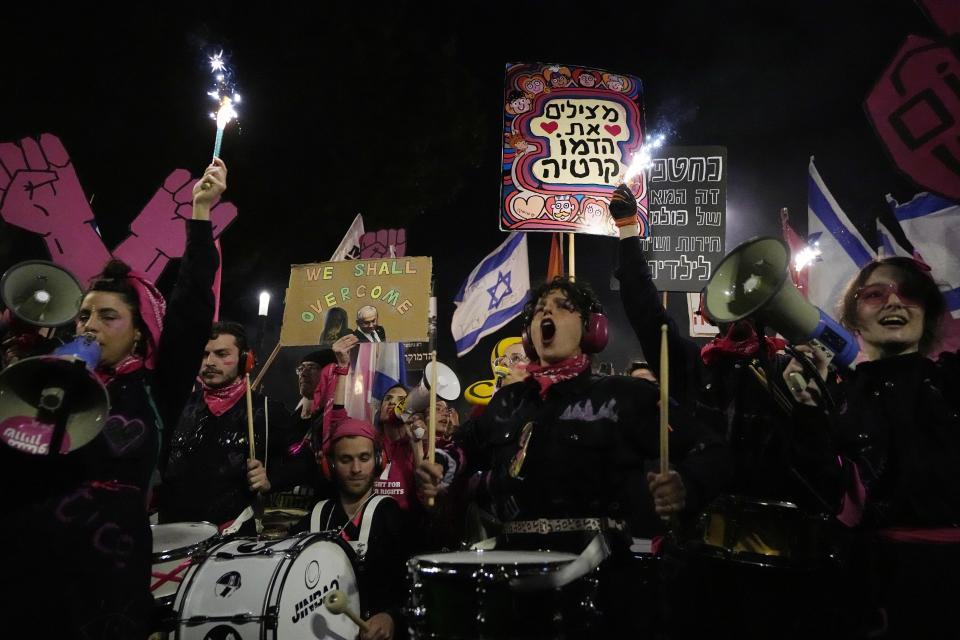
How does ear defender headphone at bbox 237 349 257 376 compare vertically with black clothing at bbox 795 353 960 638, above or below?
above

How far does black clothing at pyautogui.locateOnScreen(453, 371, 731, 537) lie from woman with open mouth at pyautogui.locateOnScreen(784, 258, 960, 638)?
2.13ft

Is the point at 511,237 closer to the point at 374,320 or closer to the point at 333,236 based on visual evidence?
the point at 374,320

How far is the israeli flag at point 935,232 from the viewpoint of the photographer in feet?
21.7

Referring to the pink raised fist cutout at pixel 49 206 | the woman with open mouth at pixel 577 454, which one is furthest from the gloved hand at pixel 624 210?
the pink raised fist cutout at pixel 49 206

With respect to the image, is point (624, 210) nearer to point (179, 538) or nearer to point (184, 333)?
point (184, 333)

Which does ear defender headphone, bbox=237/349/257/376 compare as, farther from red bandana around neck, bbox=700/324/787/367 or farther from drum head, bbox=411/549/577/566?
red bandana around neck, bbox=700/324/787/367

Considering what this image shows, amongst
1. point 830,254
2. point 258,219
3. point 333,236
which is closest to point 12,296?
point 830,254

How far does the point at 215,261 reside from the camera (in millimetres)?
3119

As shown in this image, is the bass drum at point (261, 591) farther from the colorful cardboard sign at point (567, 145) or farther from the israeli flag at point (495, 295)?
the israeli flag at point (495, 295)

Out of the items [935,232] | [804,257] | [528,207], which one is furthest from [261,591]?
[804,257]

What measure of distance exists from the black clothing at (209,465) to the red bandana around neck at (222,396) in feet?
0.10

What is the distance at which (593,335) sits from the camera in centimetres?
371

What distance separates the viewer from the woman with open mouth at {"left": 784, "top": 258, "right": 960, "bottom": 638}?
2.94m

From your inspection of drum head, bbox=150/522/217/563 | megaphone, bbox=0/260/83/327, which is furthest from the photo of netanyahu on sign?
megaphone, bbox=0/260/83/327
